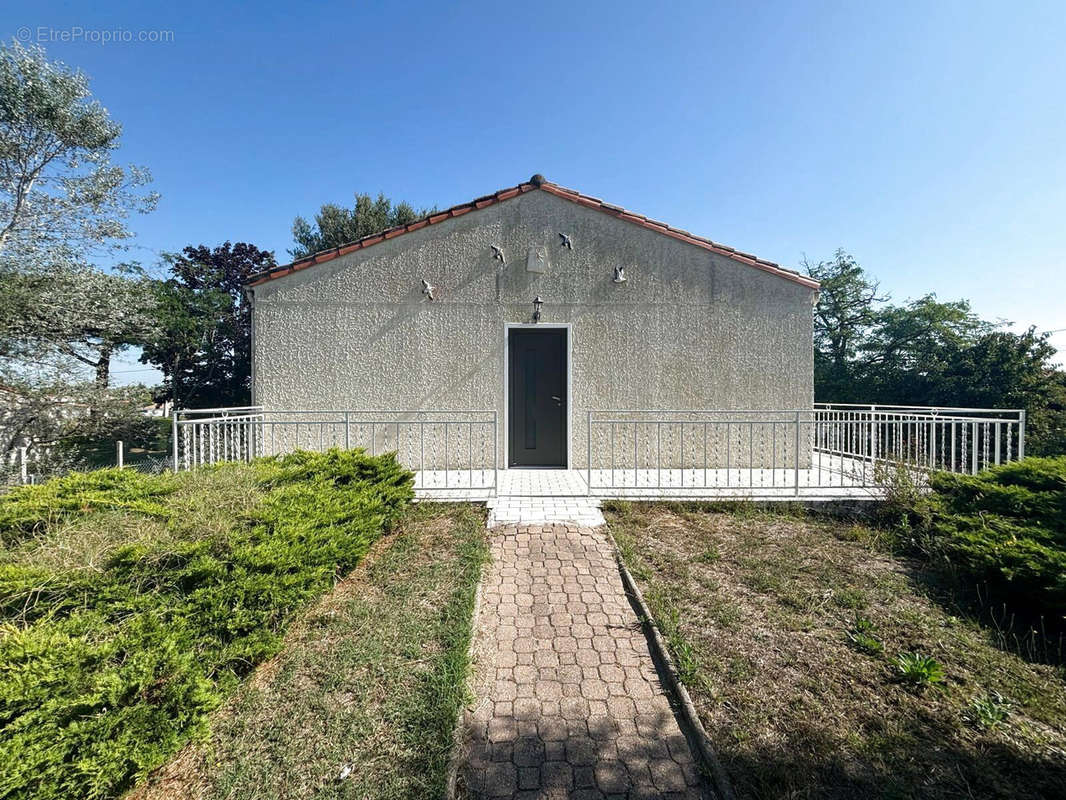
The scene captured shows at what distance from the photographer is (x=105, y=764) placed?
5.40 ft

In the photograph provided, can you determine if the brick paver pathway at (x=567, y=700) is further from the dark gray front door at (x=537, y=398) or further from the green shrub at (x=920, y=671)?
the dark gray front door at (x=537, y=398)

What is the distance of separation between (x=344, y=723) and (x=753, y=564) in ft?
12.1

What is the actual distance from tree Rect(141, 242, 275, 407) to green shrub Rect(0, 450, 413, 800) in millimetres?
13056

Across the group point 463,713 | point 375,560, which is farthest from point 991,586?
point 375,560

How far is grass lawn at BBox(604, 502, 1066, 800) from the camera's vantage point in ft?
6.15

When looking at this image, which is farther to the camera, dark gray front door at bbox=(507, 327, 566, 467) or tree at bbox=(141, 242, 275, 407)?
tree at bbox=(141, 242, 275, 407)

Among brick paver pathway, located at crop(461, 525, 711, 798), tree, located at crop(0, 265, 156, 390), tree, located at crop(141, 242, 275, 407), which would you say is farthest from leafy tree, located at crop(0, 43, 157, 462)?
brick paver pathway, located at crop(461, 525, 711, 798)

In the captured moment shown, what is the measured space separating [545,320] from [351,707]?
6.13 meters

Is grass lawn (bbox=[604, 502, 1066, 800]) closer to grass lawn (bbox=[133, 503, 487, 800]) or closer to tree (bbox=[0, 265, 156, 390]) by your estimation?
grass lawn (bbox=[133, 503, 487, 800])

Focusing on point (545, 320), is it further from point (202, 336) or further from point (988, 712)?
point (202, 336)

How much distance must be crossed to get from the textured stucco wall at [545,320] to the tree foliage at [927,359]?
43.9ft

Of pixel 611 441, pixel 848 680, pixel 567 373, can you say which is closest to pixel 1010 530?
pixel 848 680

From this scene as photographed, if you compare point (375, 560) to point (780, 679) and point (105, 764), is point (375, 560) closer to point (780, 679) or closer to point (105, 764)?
point (105, 764)

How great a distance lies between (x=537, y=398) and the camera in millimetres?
7445
